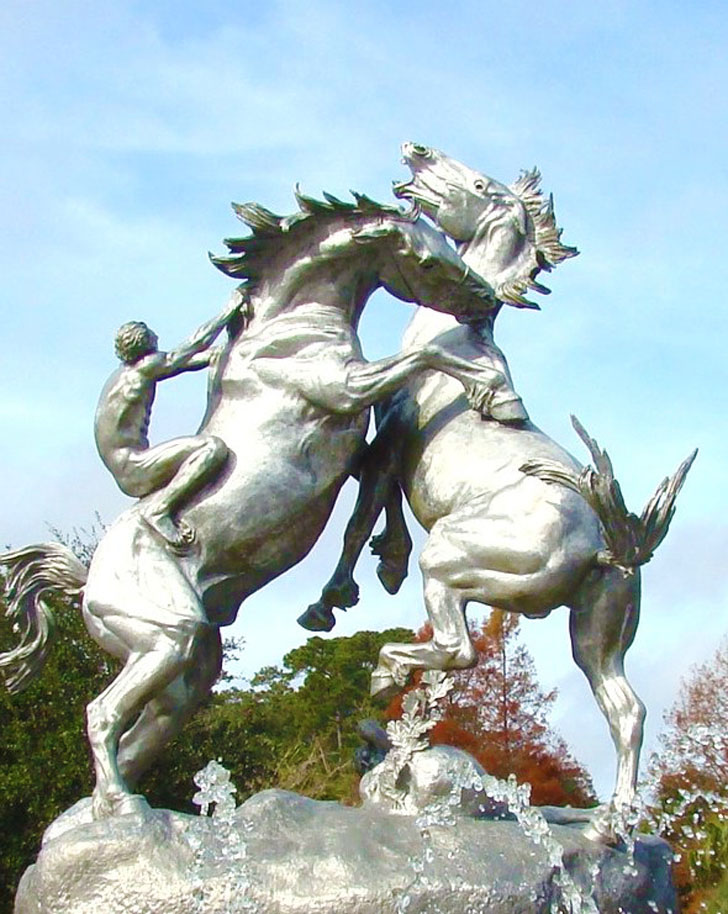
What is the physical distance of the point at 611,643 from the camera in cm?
605

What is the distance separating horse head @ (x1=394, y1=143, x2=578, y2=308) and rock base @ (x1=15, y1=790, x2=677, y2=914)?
286 centimetres

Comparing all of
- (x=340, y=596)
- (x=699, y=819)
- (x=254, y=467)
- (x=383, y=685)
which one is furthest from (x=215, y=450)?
(x=699, y=819)

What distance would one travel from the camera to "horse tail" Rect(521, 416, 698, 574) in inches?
227

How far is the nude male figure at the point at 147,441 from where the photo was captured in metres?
5.96

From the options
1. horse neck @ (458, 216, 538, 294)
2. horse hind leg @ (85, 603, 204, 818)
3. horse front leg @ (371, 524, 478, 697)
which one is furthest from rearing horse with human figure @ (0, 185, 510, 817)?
horse front leg @ (371, 524, 478, 697)

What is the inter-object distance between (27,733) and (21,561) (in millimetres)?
12505

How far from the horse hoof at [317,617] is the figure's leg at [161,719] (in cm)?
76

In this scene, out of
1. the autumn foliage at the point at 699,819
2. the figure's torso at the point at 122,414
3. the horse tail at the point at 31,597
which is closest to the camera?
the figure's torso at the point at 122,414

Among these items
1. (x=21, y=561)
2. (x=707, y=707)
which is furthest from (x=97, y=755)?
(x=707, y=707)

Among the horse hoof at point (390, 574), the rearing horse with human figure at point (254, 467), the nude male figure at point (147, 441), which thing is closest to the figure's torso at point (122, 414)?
the nude male figure at point (147, 441)

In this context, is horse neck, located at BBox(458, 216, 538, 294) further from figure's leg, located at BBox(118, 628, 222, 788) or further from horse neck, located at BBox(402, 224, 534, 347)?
figure's leg, located at BBox(118, 628, 222, 788)

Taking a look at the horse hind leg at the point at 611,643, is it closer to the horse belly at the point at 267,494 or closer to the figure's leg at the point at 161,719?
the horse belly at the point at 267,494

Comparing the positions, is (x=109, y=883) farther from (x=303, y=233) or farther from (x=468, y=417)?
(x=303, y=233)

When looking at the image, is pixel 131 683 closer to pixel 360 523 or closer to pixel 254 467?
pixel 254 467
